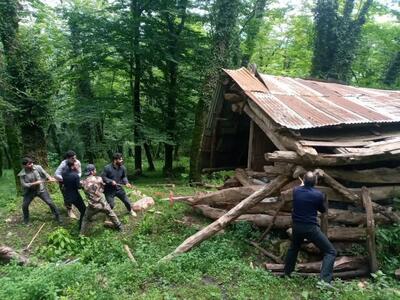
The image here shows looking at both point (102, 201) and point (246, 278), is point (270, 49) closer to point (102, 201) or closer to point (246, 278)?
point (102, 201)

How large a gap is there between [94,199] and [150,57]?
10183 millimetres

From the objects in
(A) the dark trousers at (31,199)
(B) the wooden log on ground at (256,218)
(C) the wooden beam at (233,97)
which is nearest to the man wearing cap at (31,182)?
(A) the dark trousers at (31,199)

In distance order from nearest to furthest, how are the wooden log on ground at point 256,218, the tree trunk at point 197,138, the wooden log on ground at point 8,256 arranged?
the wooden log on ground at point 8,256 < the wooden log on ground at point 256,218 < the tree trunk at point 197,138

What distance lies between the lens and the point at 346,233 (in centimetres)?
757

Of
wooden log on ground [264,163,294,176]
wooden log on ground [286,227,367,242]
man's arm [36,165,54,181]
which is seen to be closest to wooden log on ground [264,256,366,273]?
wooden log on ground [286,227,367,242]

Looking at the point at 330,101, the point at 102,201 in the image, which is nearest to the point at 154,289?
the point at 102,201

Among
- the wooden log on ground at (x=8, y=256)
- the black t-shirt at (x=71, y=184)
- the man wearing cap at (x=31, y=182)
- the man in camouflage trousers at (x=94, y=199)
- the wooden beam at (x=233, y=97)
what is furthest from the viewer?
the man wearing cap at (x=31, y=182)

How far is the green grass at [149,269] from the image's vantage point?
18.9 feet

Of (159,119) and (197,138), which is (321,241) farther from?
(159,119)

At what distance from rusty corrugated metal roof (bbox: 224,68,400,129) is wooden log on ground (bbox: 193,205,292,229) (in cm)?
242

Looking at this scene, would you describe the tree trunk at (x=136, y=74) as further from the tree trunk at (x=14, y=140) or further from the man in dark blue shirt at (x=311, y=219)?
the man in dark blue shirt at (x=311, y=219)

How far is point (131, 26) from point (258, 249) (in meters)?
12.5

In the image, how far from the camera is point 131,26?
16.4 m

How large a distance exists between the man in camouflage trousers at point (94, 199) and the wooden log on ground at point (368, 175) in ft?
17.8
